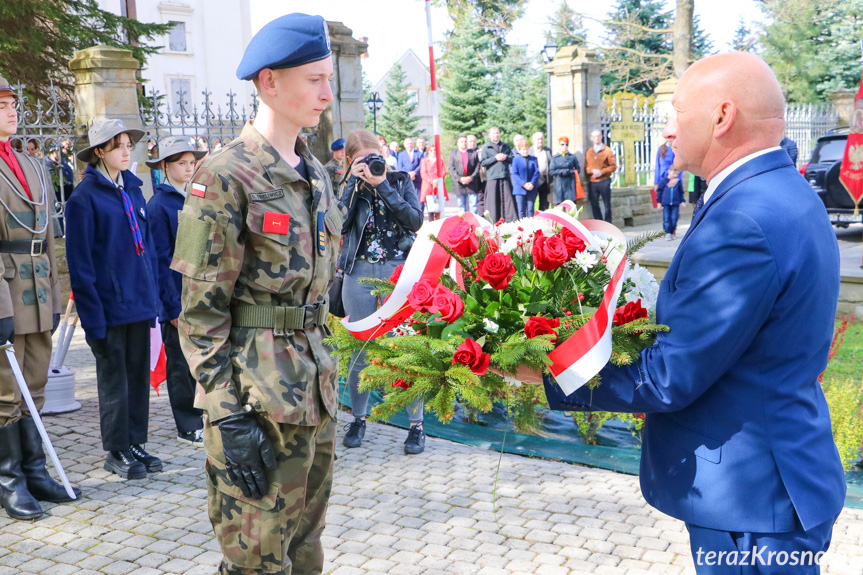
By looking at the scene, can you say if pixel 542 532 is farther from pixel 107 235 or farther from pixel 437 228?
pixel 107 235

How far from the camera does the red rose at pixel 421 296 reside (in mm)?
2270

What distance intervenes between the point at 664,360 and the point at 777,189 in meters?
0.51

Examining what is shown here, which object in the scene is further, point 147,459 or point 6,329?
point 147,459

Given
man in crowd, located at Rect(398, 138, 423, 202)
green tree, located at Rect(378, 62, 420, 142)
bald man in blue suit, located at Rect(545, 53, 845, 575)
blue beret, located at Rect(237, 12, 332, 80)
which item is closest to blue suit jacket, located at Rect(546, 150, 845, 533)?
bald man in blue suit, located at Rect(545, 53, 845, 575)

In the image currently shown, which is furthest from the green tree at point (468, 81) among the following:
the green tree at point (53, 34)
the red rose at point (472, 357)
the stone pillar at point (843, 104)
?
the red rose at point (472, 357)

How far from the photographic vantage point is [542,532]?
4164 millimetres

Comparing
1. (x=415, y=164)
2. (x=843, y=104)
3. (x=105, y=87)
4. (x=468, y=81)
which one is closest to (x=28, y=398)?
(x=105, y=87)

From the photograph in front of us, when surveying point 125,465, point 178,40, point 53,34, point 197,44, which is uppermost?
point 178,40

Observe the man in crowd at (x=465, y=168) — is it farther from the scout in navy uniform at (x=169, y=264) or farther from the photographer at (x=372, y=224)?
the photographer at (x=372, y=224)

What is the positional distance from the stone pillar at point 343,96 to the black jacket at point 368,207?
5.82m

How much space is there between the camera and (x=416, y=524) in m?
4.31

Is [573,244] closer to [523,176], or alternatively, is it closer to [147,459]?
[147,459]

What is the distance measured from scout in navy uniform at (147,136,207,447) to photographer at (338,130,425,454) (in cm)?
115

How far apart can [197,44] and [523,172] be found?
107 ft
